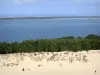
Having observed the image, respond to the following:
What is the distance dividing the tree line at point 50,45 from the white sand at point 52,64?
3.81 ft

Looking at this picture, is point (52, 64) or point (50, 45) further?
point (50, 45)

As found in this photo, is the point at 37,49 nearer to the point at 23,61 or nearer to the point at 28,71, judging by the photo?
the point at 23,61

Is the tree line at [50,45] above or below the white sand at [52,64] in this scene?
above

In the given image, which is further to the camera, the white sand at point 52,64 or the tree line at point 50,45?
the tree line at point 50,45

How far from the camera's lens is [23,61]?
918 cm

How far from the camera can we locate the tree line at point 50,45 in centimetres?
1095

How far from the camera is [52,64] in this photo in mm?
8859

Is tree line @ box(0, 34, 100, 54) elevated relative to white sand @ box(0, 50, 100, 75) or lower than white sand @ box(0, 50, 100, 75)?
elevated

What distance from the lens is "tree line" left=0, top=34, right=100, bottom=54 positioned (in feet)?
35.9

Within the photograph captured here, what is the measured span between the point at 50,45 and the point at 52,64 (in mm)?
2429

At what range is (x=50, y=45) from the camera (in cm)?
1123

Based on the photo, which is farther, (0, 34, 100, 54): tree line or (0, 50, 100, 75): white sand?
(0, 34, 100, 54): tree line

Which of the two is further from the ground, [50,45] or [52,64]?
[50,45]

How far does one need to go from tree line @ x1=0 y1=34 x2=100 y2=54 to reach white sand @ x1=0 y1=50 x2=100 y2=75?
1.16m
